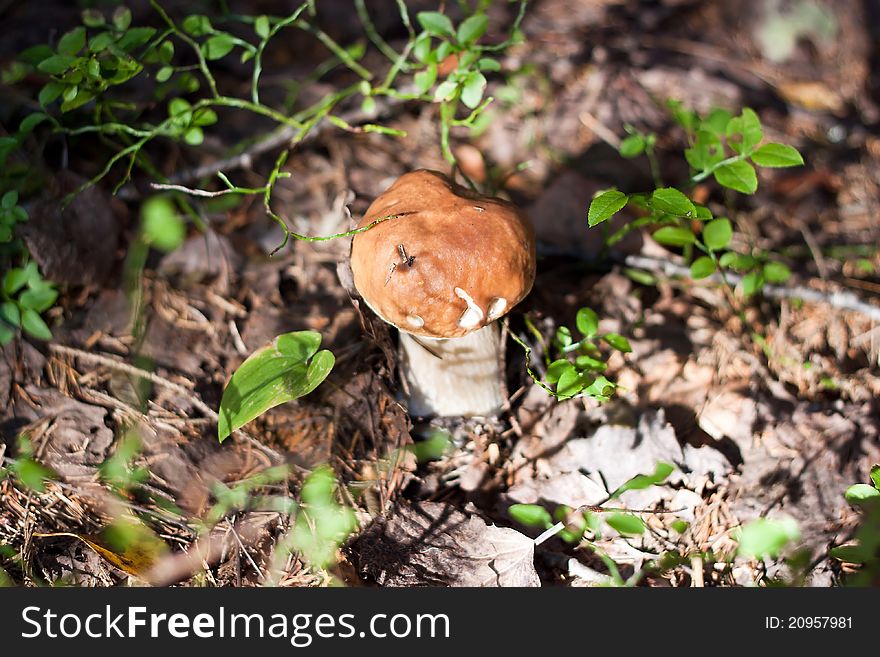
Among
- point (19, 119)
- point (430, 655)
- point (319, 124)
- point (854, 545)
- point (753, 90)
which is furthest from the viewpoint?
point (753, 90)

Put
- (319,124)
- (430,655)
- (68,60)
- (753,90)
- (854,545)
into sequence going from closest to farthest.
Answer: (430,655)
(854,545)
(68,60)
(319,124)
(753,90)

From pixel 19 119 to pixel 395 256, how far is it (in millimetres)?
2213

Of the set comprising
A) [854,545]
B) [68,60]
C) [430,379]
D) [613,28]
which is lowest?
[854,545]

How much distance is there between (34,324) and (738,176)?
275 cm

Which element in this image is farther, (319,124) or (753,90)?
(753,90)

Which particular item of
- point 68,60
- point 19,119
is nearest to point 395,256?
point 68,60

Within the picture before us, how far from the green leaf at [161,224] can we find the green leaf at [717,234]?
2383 millimetres

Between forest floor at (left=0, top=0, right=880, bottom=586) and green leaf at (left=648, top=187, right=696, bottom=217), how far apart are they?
0.75 meters

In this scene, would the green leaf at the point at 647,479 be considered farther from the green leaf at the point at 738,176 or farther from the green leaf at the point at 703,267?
the green leaf at the point at 738,176

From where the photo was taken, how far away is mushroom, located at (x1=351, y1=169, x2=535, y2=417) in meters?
1.95

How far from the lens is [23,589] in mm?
1997

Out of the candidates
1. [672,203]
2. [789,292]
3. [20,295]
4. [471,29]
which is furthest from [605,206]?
[20,295]

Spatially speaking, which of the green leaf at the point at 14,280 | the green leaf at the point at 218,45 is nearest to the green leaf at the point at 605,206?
the green leaf at the point at 218,45

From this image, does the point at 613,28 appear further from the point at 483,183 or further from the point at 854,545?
the point at 854,545
